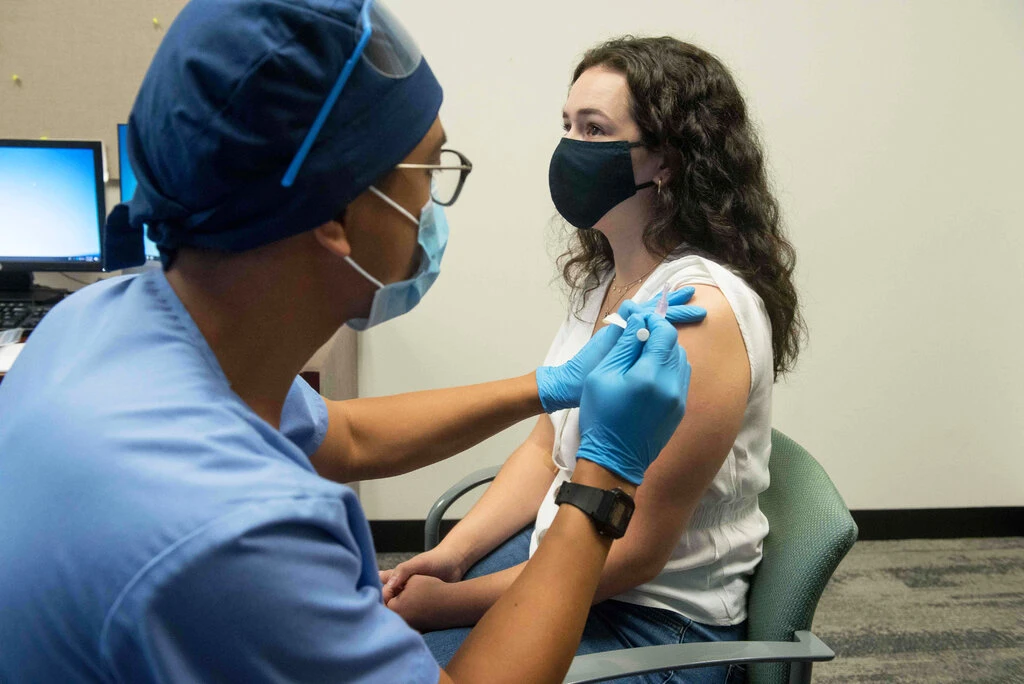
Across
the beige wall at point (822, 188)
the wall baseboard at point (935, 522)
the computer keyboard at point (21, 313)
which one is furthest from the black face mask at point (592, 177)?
the wall baseboard at point (935, 522)

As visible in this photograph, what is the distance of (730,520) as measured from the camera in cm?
116

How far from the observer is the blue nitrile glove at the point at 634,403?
0.89 m

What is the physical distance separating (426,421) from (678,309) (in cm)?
44

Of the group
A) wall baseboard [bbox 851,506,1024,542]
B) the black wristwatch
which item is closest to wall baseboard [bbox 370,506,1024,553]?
wall baseboard [bbox 851,506,1024,542]

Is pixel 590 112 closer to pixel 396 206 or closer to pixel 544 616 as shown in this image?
pixel 396 206

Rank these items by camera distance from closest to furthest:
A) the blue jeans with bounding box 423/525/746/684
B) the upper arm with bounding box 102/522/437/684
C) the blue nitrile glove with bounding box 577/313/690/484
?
1. the upper arm with bounding box 102/522/437/684
2. the blue nitrile glove with bounding box 577/313/690/484
3. the blue jeans with bounding box 423/525/746/684

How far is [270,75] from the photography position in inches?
25.0

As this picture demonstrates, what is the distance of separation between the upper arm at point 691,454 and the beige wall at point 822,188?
1.44m

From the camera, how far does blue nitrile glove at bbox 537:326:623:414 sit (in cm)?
118

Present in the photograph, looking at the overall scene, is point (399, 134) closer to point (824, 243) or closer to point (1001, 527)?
point (824, 243)

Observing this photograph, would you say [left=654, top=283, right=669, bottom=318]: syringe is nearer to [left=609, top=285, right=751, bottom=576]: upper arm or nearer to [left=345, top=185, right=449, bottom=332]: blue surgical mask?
[left=609, top=285, right=751, bottom=576]: upper arm

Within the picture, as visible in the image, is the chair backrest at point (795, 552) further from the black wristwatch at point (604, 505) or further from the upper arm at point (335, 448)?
the upper arm at point (335, 448)

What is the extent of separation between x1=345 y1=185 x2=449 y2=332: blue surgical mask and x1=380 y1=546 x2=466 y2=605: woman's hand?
0.55 m

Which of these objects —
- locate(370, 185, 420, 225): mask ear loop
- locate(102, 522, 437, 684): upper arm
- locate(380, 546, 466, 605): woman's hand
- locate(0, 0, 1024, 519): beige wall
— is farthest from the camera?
locate(0, 0, 1024, 519): beige wall
